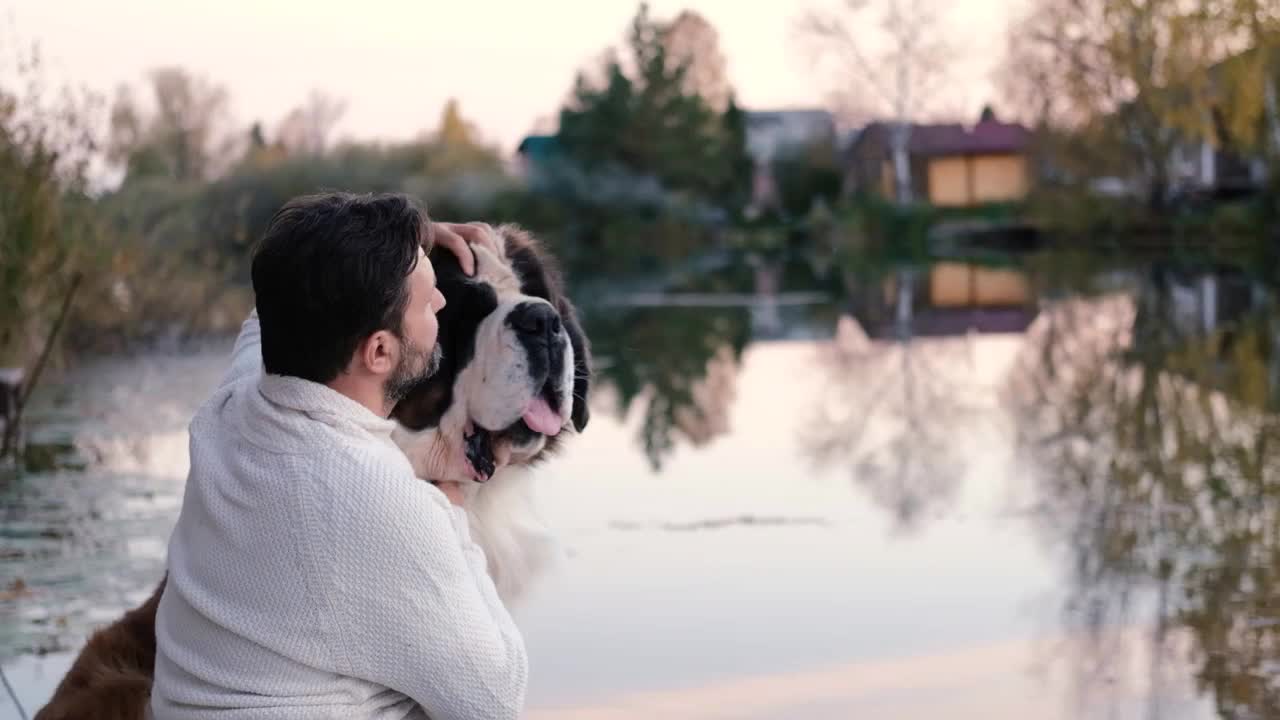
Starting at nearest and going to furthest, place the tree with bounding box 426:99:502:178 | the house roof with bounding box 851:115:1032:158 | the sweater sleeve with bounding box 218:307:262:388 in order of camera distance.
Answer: the sweater sleeve with bounding box 218:307:262:388
the tree with bounding box 426:99:502:178
the house roof with bounding box 851:115:1032:158

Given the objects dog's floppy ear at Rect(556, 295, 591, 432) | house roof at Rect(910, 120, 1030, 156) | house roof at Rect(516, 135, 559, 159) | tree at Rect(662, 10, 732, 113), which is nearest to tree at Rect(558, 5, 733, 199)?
house roof at Rect(516, 135, 559, 159)

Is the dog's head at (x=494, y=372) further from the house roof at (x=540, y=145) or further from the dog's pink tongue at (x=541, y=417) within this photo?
the house roof at (x=540, y=145)

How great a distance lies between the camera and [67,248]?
9.57 m

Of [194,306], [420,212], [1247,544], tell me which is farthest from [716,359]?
[420,212]

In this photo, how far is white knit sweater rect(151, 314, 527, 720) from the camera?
2316mm

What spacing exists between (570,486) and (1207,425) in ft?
13.0

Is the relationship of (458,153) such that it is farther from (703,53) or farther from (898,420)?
(703,53)

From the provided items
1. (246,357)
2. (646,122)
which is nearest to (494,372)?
(246,357)

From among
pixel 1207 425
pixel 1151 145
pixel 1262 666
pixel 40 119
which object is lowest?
pixel 1151 145

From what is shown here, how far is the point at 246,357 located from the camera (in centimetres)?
308

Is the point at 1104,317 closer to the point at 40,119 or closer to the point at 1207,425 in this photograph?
the point at 1207,425

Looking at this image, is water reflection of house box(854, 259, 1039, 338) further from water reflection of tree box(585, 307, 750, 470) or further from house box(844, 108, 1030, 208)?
house box(844, 108, 1030, 208)

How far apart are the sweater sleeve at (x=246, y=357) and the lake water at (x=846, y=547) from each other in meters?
0.88

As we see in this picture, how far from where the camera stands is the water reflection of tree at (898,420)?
880 cm
